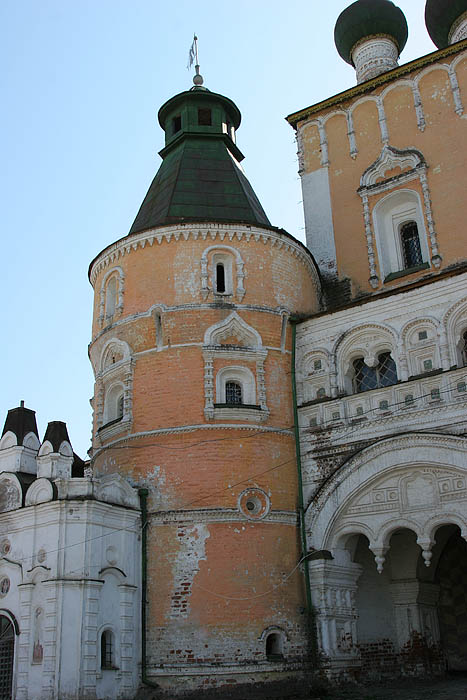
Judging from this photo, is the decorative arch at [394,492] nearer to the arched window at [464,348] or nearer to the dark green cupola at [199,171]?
the arched window at [464,348]

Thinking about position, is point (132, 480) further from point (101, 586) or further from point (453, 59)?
point (453, 59)

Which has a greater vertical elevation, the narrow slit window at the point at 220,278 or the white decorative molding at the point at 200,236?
the white decorative molding at the point at 200,236

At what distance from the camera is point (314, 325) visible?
16.1 meters

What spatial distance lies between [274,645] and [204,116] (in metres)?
12.7

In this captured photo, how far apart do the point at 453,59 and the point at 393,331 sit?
7.06 m

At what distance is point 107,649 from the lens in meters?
13.0

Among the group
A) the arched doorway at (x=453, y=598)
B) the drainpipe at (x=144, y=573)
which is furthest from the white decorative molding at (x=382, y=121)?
the drainpipe at (x=144, y=573)

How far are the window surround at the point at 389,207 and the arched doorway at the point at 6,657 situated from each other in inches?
385

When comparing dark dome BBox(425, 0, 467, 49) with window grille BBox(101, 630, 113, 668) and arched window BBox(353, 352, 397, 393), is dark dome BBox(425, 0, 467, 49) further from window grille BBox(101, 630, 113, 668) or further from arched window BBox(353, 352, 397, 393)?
window grille BBox(101, 630, 113, 668)

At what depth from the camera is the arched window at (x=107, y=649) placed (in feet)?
42.1

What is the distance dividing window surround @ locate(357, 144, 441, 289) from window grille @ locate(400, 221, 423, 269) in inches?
4.0

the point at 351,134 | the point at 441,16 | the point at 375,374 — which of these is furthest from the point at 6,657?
the point at 441,16

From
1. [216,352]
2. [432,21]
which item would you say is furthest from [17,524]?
[432,21]

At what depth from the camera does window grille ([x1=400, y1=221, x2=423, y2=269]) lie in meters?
17.1
